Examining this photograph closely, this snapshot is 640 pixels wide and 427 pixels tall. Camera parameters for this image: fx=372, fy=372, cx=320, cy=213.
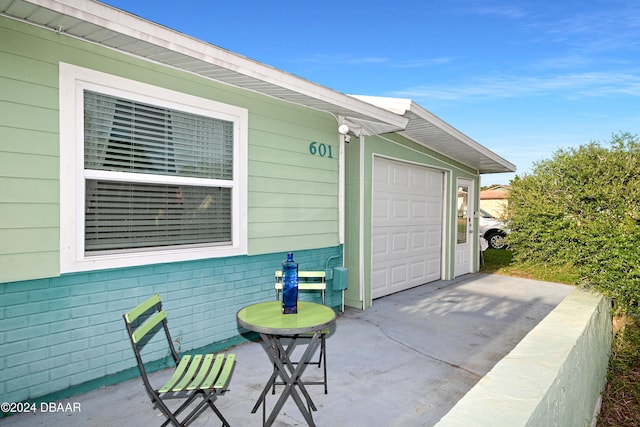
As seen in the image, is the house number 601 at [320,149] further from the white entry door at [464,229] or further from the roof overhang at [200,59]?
the white entry door at [464,229]

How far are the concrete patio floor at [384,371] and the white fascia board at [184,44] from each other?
2.46m

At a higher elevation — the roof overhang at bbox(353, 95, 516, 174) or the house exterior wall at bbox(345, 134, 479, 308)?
the roof overhang at bbox(353, 95, 516, 174)

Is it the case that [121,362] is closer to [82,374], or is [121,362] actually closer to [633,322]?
[82,374]

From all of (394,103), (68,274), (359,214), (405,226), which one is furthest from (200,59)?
(405,226)

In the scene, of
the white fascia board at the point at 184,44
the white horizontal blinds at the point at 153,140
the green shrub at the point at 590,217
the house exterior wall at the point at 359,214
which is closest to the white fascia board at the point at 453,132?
the house exterior wall at the point at 359,214

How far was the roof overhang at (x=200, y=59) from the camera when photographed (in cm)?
222

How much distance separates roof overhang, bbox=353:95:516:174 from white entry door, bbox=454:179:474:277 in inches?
21.8

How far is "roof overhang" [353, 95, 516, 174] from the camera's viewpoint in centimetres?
474

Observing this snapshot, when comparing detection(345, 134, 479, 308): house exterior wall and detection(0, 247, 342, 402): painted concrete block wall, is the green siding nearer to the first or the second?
detection(0, 247, 342, 402): painted concrete block wall

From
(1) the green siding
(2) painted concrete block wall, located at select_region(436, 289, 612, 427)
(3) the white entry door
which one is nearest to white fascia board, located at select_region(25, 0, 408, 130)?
(1) the green siding

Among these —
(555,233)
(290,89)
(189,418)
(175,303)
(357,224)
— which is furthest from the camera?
(357,224)

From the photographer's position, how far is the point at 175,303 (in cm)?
316

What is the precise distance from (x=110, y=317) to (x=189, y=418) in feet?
3.75

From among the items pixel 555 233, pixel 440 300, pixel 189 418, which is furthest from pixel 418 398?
pixel 440 300
